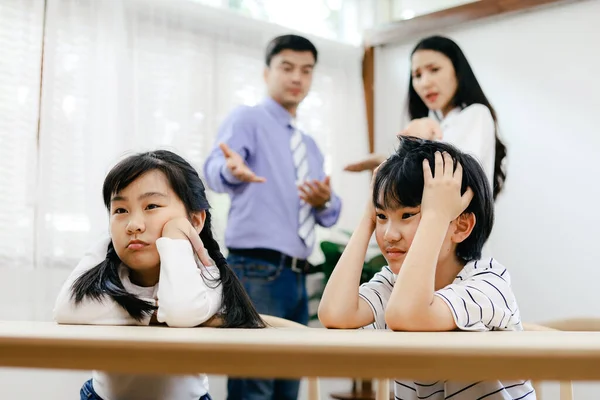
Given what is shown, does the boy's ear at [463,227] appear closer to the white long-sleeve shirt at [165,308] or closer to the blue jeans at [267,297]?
the white long-sleeve shirt at [165,308]

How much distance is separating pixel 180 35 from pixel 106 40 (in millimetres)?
364

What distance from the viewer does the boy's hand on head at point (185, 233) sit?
3.79 feet

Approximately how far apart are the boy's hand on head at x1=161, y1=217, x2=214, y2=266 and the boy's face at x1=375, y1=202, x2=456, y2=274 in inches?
11.8

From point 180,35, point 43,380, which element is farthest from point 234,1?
point 43,380

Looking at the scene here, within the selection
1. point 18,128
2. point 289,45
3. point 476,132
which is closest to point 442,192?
point 476,132

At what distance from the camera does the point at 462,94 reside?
2.24 m

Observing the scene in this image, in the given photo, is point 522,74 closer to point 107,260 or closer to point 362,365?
point 107,260

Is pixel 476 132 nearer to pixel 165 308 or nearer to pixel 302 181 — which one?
pixel 302 181

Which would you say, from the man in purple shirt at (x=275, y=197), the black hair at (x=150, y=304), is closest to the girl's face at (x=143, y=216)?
the black hair at (x=150, y=304)

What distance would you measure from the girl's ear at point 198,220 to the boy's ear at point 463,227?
1.45ft

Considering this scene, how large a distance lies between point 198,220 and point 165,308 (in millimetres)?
257

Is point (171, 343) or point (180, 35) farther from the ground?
point (180, 35)

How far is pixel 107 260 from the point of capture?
1.22 metres

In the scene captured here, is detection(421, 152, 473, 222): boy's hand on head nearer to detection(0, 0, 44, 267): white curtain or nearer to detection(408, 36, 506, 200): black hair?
detection(408, 36, 506, 200): black hair
